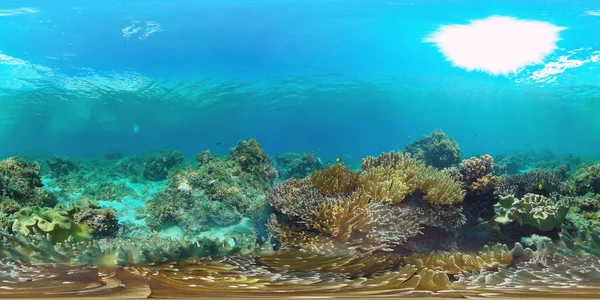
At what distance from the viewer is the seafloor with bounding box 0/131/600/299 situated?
1565mm

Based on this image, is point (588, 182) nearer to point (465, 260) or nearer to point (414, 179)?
point (414, 179)

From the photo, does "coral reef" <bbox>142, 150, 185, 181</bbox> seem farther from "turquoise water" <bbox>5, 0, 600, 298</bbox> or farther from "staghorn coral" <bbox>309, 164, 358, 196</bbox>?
"staghorn coral" <bbox>309, 164, 358, 196</bbox>

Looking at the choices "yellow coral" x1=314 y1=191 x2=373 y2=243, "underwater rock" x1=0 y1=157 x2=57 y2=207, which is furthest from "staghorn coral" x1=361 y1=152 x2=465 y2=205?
"underwater rock" x1=0 y1=157 x2=57 y2=207

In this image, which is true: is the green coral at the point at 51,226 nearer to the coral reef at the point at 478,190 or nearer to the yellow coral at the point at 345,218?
the yellow coral at the point at 345,218

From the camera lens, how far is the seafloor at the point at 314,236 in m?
1.57

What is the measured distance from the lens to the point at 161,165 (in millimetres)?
9641

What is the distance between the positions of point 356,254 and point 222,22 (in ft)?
24.1

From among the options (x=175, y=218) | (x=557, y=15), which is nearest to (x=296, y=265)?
(x=175, y=218)

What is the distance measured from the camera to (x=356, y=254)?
2.09 meters

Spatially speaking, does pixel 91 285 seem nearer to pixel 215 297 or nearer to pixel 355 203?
pixel 215 297

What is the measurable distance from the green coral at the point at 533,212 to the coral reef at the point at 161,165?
7.75m

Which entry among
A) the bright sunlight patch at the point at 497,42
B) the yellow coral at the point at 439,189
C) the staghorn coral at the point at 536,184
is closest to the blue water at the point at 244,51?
the bright sunlight patch at the point at 497,42

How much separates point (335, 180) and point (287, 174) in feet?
20.3

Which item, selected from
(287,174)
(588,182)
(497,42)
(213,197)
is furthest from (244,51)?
(588,182)
